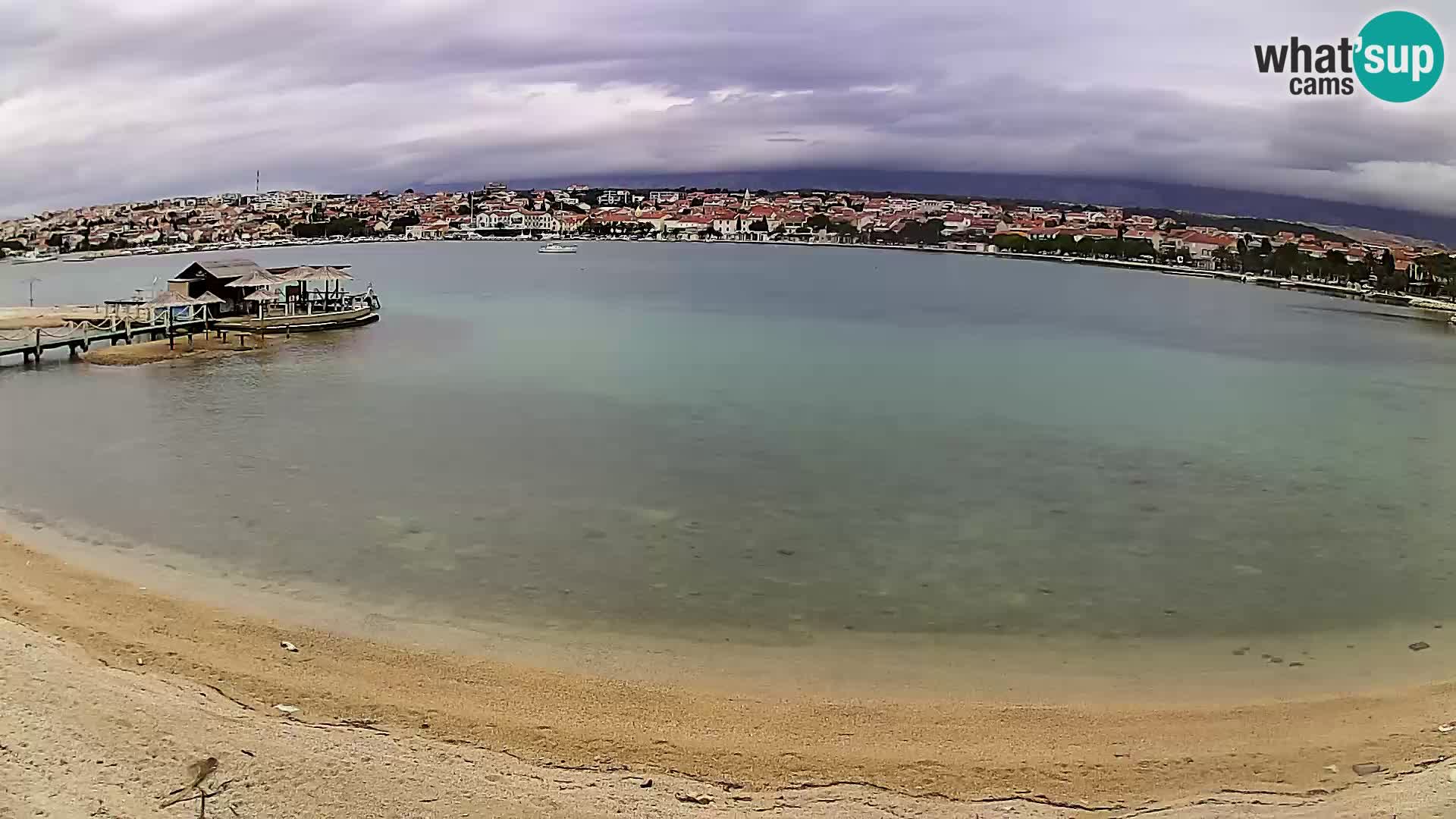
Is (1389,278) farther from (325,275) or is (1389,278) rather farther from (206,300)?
(206,300)

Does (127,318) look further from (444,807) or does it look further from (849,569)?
(444,807)

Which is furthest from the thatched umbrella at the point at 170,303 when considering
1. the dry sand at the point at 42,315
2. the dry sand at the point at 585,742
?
the dry sand at the point at 585,742

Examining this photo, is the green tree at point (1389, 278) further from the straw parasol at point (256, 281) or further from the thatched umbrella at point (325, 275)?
the straw parasol at point (256, 281)

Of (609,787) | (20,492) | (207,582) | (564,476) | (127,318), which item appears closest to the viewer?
(609,787)

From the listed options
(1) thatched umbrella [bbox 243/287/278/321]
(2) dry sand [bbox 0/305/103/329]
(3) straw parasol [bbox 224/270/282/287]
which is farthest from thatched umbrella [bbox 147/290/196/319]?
(2) dry sand [bbox 0/305/103/329]

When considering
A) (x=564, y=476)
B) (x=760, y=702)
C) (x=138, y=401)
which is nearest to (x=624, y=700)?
(x=760, y=702)
